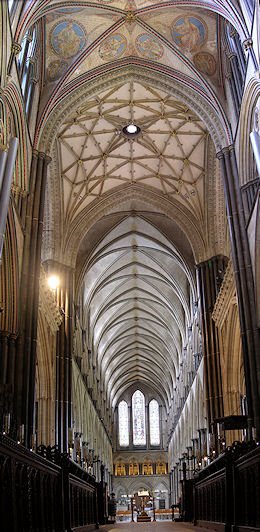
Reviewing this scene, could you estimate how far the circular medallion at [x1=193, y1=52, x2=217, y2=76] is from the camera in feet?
57.8

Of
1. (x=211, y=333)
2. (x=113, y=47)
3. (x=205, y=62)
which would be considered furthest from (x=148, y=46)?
(x=211, y=333)

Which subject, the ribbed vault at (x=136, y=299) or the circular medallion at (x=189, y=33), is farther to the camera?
the ribbed vault at (x=136, y=299)


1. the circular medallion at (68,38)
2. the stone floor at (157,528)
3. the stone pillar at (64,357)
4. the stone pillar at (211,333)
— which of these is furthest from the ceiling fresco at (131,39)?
the stone floor at (157,528)

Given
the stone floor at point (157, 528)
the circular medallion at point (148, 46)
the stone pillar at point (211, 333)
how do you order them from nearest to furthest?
the stone floor at point (157, 528) → the circular medallion at point (148, 46) → the stone pillar at point (211, 333)

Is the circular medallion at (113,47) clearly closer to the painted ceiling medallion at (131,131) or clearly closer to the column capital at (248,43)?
the painted ceiling medallion at (131,131)

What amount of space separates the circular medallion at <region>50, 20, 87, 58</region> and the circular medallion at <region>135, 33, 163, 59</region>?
73.1 inches

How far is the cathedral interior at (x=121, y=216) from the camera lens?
11906mm

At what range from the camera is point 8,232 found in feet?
46.2

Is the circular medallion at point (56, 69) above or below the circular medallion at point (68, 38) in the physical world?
below

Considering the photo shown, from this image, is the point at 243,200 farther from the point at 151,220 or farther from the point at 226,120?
the point at 151,220

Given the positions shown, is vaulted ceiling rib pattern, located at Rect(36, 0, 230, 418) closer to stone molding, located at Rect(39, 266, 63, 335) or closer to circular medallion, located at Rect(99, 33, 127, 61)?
circular medallion, located at Rect(99, 33, 127, 61)

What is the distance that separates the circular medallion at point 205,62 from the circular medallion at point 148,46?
49.8 inches

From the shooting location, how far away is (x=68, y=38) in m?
17.4

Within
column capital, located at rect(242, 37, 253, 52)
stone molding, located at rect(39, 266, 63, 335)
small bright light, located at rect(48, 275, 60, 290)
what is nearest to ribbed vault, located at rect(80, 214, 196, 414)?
small bright light, located at rect(48, 275, 60, 290)
